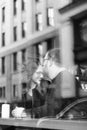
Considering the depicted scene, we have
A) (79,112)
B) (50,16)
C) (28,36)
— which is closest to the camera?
(79,112)

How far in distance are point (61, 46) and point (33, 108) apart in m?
0.55

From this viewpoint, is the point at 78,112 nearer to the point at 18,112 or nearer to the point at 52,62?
the point at 52,62

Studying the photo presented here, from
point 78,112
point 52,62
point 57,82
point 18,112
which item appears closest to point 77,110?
point 78,112

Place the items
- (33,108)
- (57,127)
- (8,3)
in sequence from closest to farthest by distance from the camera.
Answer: (57,127)
(33,108)
(8,3)

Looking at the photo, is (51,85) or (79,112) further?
(51,85)

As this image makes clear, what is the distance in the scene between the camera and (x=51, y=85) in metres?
2.53

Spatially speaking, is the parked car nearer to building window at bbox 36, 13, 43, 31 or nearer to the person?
the person

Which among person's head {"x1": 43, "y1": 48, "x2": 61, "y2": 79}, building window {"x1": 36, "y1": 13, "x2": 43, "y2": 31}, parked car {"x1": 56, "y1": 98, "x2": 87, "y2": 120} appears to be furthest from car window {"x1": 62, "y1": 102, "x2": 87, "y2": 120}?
building window {"x1": 36, "y1": 13, "x2": 43, "y2": 31}

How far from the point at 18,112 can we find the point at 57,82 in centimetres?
51

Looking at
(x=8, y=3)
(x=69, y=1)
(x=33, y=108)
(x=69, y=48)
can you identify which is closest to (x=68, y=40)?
(x=69, y=48)

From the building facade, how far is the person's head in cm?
4

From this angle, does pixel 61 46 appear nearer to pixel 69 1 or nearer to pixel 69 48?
Result: pixel 69 48

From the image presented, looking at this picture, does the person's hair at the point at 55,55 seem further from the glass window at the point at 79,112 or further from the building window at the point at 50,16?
the glass window at the point at 79,112

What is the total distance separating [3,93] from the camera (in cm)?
303
